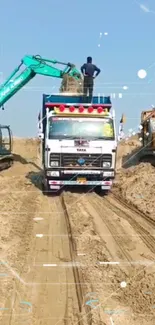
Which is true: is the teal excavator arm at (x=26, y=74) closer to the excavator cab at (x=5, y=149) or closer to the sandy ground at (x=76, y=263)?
the excavator cab at (x=5, y=149)

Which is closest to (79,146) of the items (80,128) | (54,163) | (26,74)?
(80,128)

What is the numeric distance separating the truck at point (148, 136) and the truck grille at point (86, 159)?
6.93m

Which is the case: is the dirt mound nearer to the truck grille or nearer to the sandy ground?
the sandy ground

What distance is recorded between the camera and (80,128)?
1379cm

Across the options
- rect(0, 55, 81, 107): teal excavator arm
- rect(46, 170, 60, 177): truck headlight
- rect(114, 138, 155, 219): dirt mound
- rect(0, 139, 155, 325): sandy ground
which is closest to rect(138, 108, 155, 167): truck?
rect(114, 138, 155, 219): dirt mound

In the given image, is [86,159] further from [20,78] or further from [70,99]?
[20,78]

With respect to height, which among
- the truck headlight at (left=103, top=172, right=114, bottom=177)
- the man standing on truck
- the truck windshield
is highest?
the man standing on truck

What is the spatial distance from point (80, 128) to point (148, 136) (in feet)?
25.9

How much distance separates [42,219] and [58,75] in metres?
12.9

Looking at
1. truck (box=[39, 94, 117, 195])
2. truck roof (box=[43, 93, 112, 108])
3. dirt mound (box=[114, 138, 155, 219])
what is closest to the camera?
dirt mound (box=[114, 138, 155, 219])

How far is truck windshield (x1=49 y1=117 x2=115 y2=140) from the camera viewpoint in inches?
538

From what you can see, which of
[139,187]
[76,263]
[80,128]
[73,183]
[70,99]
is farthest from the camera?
[70,99]

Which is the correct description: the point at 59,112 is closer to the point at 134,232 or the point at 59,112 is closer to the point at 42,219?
the point at 42,219

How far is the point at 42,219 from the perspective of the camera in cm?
1015
